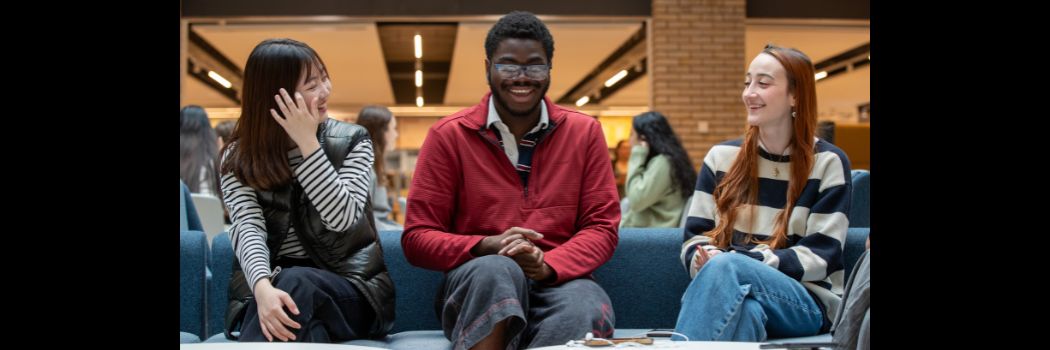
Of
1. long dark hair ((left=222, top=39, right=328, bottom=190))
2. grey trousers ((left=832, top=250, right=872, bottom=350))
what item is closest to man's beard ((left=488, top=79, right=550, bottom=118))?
long dark hair ((left=222, top=39, right=328, bottom=190))

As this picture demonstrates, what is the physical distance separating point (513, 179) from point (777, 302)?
0.74 metres

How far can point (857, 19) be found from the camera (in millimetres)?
10203

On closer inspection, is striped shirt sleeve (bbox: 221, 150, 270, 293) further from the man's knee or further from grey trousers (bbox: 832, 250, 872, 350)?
grey trousers (bbox: 832, 250, 872, 350)

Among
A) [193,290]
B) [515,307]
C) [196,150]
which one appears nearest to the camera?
[515,307]

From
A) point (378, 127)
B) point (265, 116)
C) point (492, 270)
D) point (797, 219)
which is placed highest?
point (378, 127)

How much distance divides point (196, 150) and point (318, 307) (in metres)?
3.13

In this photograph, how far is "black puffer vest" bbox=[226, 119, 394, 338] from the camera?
7.97ft

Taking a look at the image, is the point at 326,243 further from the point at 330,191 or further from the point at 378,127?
the point at 378,127

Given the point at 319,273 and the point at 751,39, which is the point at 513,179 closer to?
the point at 319,273

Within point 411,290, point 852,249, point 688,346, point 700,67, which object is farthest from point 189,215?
point 700,67

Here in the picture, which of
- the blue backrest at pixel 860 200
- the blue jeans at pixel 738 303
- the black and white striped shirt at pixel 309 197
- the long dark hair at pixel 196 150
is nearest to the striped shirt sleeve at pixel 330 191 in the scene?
the black and white striped shirt at pixel 309 197

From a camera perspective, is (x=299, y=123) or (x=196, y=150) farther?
(x=196, y=150)

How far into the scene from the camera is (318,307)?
2.30 meters
